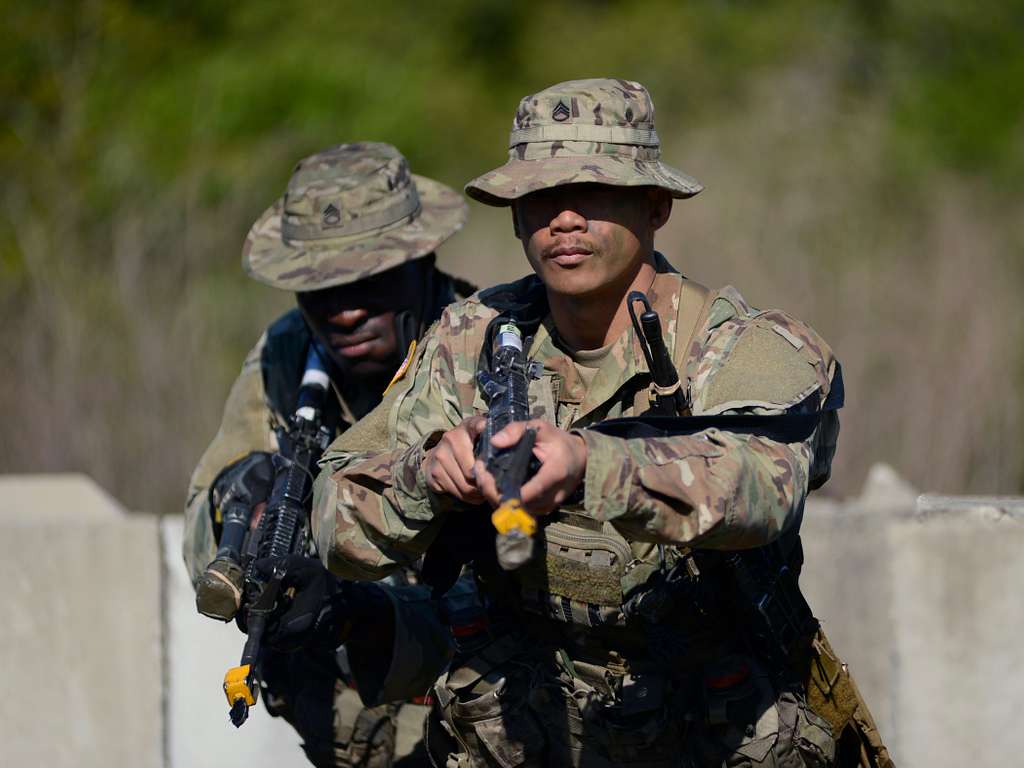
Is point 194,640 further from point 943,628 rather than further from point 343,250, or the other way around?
point 943,628

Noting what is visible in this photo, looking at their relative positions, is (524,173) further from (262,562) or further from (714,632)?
(262,562)

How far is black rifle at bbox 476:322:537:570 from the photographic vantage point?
2.74 m

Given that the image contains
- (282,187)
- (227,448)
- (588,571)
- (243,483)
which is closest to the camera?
(588,571)

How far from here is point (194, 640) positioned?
5.77 metres

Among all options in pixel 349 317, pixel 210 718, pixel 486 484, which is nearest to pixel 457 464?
pixel 486 484

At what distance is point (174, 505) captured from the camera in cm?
851

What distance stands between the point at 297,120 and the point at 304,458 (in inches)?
298

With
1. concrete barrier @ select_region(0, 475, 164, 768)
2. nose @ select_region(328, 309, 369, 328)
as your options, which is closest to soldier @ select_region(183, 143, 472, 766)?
nose @ select_region(328, 309, 369, 328)

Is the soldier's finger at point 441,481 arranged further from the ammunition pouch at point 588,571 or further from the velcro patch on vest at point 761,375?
the velcro patch on vest at point 761,375

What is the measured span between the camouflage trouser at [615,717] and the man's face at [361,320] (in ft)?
4.07

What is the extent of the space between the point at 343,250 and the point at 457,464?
188cm

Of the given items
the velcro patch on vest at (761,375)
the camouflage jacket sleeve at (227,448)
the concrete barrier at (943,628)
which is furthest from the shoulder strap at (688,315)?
the concrete barrier at (943,628)

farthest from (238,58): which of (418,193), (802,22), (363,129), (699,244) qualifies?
(418,193)

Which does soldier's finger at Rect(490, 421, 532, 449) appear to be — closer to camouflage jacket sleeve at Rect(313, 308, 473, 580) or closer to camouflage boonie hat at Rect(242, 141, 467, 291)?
camouflage jacket sleeve at Rect(313, 308, 473, 580)
